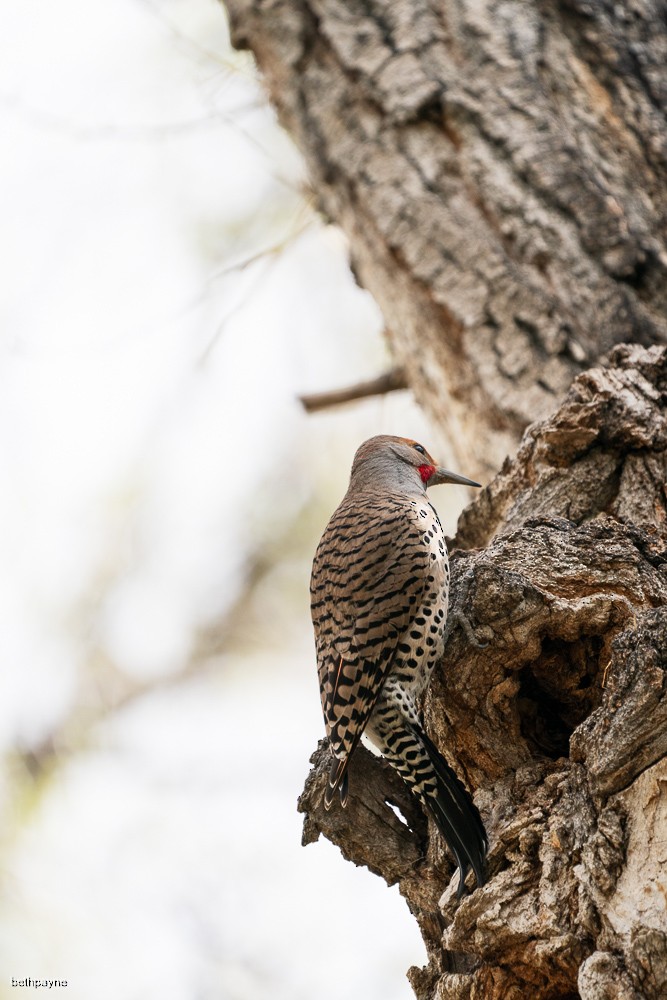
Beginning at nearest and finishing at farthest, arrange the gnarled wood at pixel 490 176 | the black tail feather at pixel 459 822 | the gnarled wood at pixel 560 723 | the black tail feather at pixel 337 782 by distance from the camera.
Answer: the gnarled wood at pixel 560 723
the black tail feather at pixel 459 822
the black tail feather at pixel 337 782
the gnarled wood at pixel 490 176

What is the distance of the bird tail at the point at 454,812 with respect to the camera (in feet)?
8.07

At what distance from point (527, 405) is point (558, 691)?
1344 millimetres

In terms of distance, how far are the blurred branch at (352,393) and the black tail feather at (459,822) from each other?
8.27 feet

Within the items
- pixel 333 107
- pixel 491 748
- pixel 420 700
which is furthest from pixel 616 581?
pixel 333 107

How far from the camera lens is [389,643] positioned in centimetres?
314

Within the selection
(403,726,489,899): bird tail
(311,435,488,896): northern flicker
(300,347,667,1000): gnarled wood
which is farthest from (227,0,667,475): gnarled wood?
(403,726,489,899): bird tail

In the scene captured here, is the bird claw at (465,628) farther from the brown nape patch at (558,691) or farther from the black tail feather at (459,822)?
the black tail feather at (459,822)

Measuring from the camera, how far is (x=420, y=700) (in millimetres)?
3135

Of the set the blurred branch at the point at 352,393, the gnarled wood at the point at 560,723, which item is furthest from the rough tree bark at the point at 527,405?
the blurred branch at the point at 352,393

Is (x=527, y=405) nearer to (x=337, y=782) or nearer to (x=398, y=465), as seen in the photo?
(x=398, y=465)

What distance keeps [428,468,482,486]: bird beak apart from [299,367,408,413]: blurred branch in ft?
2.28

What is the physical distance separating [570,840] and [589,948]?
0.22m

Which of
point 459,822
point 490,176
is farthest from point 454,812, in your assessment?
point 490,176

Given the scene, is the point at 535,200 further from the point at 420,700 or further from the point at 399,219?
the point at 420,700
